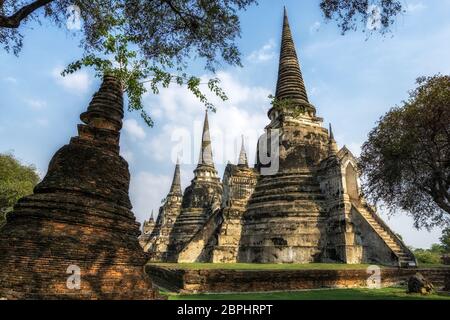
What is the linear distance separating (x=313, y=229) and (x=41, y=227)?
1422cm

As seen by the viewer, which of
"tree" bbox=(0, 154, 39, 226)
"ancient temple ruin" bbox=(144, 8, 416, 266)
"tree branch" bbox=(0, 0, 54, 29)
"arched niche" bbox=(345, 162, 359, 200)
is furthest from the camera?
"tree" bbox=(0, 154, 39, 226)

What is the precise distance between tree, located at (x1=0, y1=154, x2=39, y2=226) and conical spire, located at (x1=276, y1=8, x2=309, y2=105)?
763 inches

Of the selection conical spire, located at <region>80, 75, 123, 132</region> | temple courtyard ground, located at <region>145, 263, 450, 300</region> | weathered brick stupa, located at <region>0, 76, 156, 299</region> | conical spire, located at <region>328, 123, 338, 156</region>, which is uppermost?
conical spire, located at <region>328, 123, 338, 156</region>

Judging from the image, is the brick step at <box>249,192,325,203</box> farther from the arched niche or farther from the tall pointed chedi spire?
the tall pointed chedi spire

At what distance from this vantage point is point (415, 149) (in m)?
9.44

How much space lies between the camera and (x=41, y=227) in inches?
218

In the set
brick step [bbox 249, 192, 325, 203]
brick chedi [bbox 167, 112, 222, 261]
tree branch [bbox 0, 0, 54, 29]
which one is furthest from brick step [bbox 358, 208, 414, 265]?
tree branch [bbox 0, 0, 54, 29]

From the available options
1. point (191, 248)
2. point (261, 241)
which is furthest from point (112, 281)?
point (191, 248)

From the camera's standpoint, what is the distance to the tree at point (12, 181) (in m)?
24.1

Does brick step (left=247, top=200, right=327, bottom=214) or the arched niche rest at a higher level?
the arched niche

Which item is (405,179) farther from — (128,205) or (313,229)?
(128,205)

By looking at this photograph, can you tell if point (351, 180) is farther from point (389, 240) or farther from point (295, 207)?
point (389, 240)

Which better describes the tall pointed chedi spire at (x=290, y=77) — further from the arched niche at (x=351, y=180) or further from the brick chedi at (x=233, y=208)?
the brick chedi at (x=233, y=208)

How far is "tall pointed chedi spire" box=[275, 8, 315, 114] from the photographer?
22.5 m
